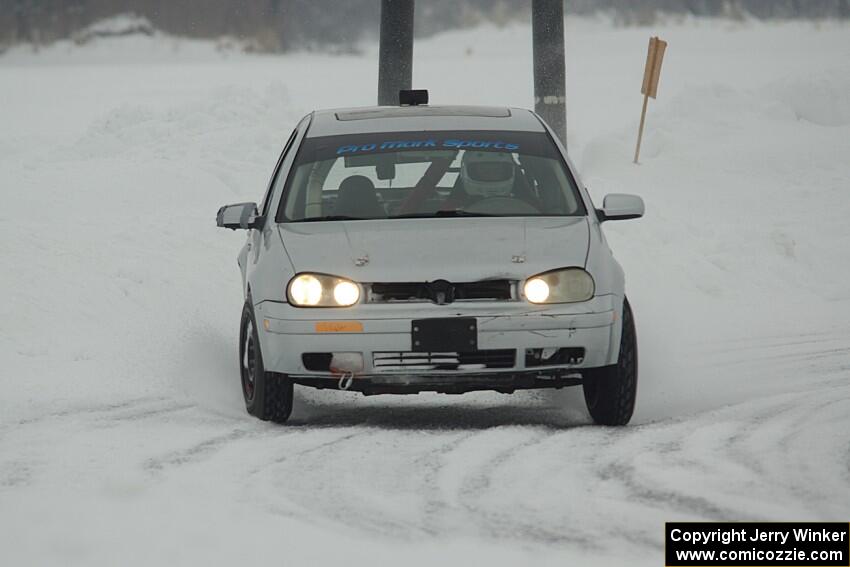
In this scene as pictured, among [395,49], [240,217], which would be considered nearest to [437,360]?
[240,217]

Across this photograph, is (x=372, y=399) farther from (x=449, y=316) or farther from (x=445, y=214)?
(x=449, y=316)

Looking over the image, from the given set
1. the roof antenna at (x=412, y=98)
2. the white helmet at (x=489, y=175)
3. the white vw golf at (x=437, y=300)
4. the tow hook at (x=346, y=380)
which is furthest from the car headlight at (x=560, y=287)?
the roof antenna at (x=412, y=98)

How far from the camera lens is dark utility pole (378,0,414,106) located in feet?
59.6

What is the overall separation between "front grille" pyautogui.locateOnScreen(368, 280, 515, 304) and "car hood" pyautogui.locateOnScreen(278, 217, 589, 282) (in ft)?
0.12

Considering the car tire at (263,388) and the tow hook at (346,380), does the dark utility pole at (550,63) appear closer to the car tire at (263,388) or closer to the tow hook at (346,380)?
the car tire at (263,388)

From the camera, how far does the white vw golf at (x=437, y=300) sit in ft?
24.6

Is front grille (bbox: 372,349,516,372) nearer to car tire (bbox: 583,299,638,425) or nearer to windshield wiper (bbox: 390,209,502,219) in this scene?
car tire (bbox: 583,299,638,425)

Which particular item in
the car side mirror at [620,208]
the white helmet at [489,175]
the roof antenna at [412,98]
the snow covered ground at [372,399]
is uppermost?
the roof antenna at [412,98]

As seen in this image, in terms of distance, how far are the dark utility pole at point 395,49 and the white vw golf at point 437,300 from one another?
9.66 meters

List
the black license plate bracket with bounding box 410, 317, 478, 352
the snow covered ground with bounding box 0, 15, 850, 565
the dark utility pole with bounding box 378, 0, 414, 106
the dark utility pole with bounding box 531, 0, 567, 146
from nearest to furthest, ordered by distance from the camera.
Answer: the snow covered ground with bounding box 0, 15, 850, 565
the black license plate bracket with bounding box 410, 317, 478, 352
the dark utility pole with bounding box 378, 0, 414, 106
the dark utility pole with bounding box 531, 0, 567, 146

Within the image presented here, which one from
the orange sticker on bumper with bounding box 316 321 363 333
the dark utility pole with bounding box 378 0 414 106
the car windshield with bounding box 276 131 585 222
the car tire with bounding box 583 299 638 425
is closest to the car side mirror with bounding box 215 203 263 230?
the car windshield with bounding box 276 131 585 222

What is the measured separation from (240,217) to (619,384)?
89.6 inches

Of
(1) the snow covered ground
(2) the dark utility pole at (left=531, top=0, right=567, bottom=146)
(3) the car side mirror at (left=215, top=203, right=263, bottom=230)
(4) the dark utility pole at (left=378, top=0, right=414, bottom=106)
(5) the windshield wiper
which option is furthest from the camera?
(2) the dark utility pole at (left=531, top=0, right=567, bottom=146)

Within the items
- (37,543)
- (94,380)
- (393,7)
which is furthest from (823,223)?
(37,543)
